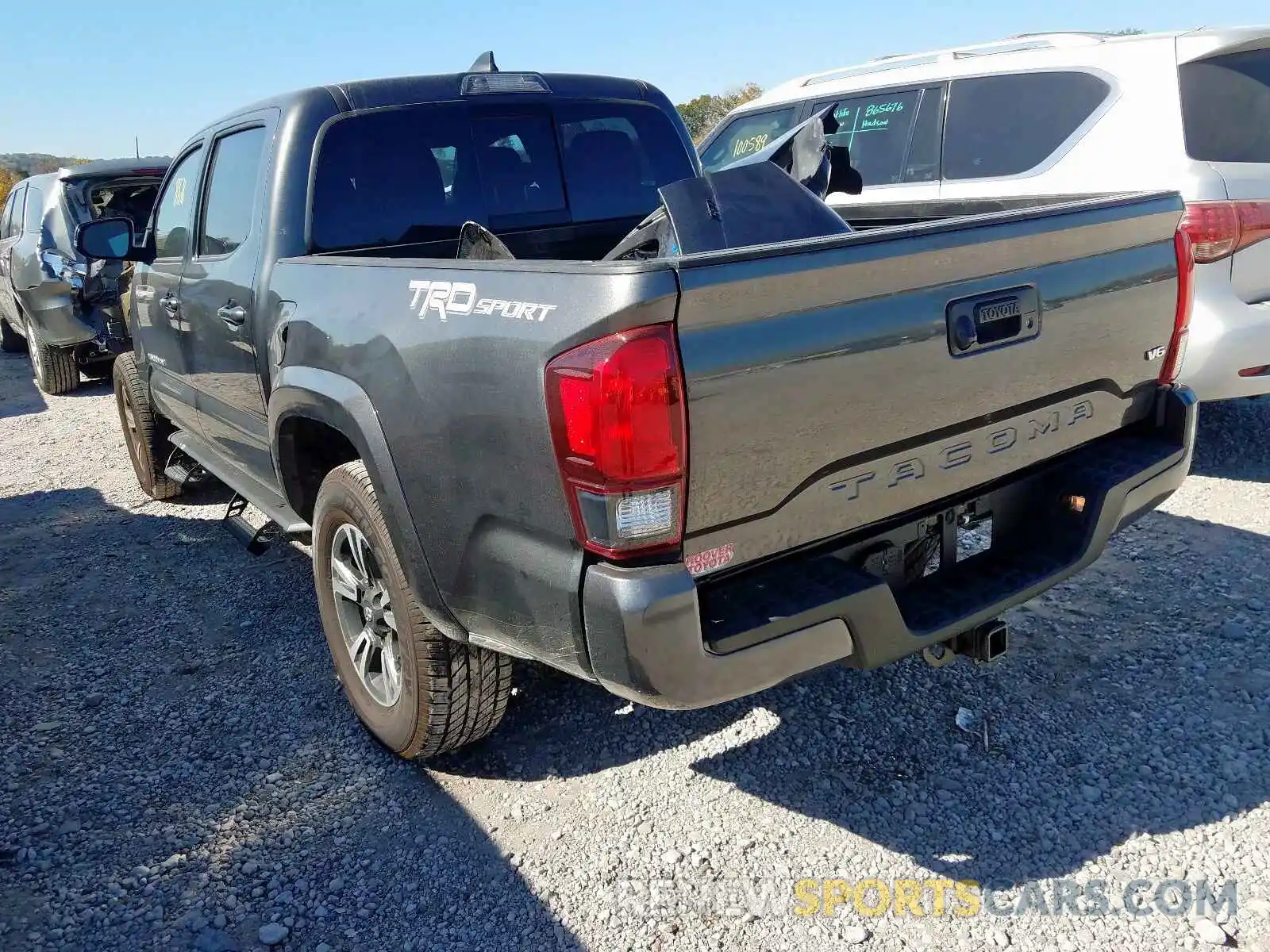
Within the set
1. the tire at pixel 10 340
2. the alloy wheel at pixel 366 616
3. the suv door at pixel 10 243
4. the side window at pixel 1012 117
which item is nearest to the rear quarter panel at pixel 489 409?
the alloy wheel at pixel 366 616

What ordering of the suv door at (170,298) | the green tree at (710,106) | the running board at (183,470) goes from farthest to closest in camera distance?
the green tree at (710,106), the running board at (183,470), the suv door at (170,298)

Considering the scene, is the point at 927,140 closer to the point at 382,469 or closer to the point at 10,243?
the point at 382,469

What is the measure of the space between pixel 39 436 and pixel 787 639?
25.0 ft

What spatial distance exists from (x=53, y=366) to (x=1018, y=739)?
30.4 feet

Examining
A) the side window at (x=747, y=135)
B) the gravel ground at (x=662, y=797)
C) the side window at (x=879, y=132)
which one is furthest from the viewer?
the side window at (x=747, y=135)

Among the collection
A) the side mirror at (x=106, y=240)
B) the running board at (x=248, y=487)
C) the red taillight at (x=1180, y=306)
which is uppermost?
the side mirror at (x=106, y=240)

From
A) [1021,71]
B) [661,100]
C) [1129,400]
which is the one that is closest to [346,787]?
[1129,400]

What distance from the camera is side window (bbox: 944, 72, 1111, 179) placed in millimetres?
5125

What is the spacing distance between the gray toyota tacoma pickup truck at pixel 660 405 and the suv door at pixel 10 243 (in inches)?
304

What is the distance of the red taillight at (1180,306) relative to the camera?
2.80 m

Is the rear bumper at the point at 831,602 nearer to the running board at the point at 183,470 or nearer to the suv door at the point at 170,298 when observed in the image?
the suv door at the point at 170,298

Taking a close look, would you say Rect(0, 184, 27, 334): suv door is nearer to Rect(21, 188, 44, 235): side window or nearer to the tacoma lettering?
Rect(21, 188, 44, 235): side window

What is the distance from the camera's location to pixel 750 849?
2.57 metres

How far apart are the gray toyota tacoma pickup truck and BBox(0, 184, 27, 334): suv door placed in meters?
7.73
